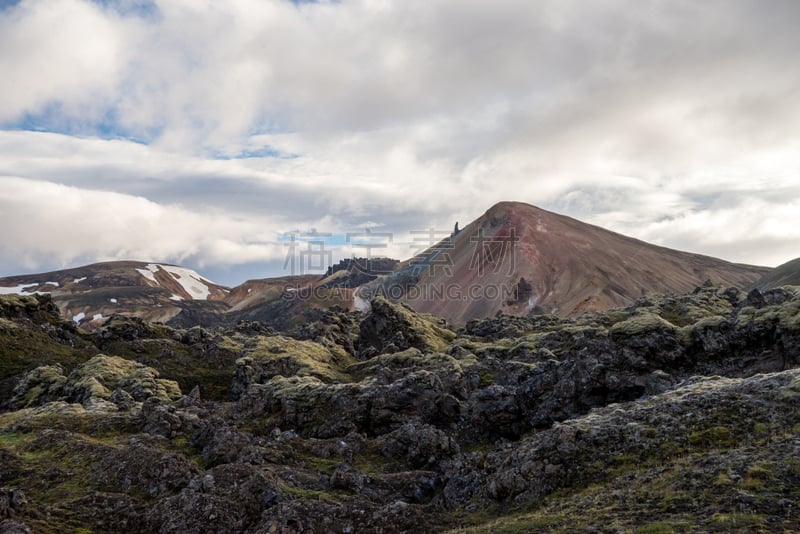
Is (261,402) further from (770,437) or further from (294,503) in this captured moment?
(770,437)

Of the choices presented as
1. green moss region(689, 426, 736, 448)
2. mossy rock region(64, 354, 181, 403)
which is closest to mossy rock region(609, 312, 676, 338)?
green moss region(689, 426, 736, 448)

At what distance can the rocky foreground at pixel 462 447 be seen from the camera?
68.6 feet

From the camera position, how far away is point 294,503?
24.7 metres

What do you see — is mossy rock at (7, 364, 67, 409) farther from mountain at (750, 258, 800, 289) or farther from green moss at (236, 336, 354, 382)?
mountain at (750, 258, 800, 289)

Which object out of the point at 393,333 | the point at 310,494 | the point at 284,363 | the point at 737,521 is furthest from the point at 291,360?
the point at 737,521

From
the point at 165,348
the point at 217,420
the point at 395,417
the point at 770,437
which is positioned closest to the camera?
the point at 770,437

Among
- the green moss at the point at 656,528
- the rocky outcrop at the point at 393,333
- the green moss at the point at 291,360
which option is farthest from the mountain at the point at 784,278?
the green moss at the point at 656,528

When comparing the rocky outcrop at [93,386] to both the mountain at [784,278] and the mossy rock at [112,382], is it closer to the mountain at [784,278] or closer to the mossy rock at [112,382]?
the mossy rock at [112,382]

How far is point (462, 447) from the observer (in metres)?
42.5

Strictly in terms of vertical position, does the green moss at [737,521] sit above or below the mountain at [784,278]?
below

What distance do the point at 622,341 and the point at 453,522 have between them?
29.5m

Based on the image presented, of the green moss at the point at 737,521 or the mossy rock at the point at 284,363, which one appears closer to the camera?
the green moss at the point at 737,521

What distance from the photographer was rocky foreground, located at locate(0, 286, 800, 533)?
823 inches

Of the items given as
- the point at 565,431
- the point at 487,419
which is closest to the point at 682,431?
the point at 565,431
